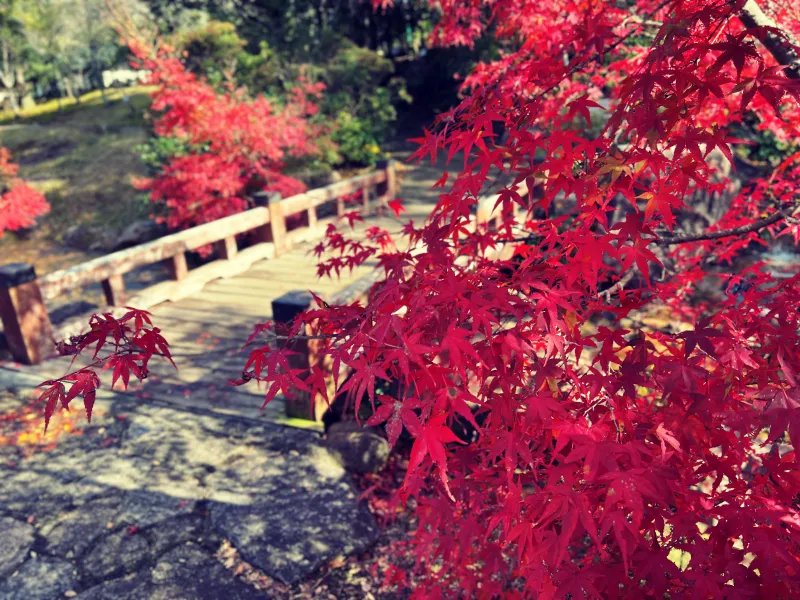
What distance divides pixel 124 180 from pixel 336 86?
A: 5.86 meters

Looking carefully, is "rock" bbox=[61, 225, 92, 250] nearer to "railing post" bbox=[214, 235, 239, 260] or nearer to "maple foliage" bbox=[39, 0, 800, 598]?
"railing post" bbox=[214, 235, 239, 260]

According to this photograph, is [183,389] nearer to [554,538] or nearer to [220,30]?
[554,538]

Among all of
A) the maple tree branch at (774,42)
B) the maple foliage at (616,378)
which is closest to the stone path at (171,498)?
the maple foliage at (616,378)

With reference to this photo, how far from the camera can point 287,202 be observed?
26.8 feet

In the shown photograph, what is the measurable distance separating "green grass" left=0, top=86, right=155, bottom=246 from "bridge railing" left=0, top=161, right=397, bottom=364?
3897 mm

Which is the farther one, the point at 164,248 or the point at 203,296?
the point at 203,296

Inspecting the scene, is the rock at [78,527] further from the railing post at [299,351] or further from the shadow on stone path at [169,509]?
the railing post at [299,351]

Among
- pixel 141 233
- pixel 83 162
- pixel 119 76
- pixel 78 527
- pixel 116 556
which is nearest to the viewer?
pixel 116 556

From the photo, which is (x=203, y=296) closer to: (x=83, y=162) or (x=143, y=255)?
(x=143, y=255)

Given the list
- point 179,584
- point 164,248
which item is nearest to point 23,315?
point 164,248

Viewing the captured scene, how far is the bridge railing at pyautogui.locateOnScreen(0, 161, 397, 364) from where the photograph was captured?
16.8 feet

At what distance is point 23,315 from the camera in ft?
16.7

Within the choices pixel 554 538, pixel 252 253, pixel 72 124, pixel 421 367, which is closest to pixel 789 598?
pixel 554 538

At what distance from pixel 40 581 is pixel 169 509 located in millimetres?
762
